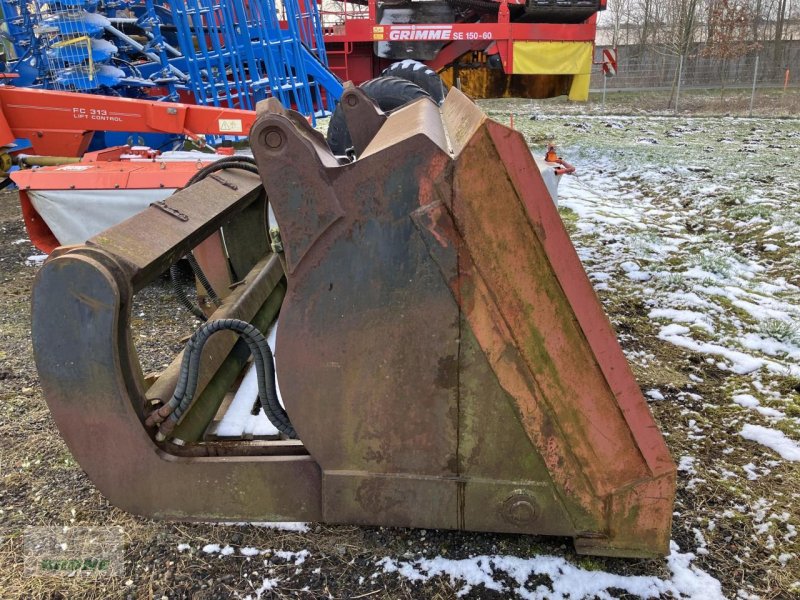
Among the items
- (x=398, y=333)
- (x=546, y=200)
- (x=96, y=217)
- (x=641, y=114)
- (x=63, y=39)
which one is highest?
(x=63, y=39)

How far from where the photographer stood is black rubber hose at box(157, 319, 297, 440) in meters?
Result: 1.76

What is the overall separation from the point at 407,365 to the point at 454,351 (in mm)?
132

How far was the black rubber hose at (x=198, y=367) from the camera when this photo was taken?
5.78ft

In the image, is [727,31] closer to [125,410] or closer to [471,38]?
[471,38]

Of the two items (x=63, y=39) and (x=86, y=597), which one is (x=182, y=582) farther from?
(x=63, y=39)

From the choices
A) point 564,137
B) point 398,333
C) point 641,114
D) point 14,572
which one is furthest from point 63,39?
point 641,114

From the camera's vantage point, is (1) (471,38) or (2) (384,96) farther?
(1) (471,38)

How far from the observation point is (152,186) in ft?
14.2

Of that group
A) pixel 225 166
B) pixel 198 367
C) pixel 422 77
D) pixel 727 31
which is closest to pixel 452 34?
pixel 422 77

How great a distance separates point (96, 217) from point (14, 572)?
3.07 meters

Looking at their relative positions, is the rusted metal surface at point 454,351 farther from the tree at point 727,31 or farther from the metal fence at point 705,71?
the tree at point 727,31

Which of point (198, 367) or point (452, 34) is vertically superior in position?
point (452, 34)

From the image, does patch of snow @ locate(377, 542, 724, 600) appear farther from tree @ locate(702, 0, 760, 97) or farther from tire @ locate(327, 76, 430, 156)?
tree @ locate(702, 0, 760, 97)

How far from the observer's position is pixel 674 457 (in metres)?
2.48
